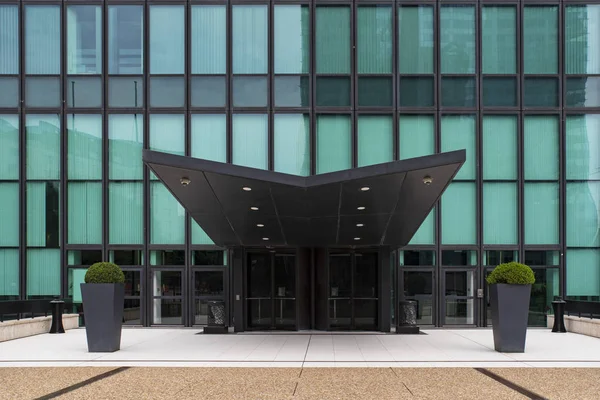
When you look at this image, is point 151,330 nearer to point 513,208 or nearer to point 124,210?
point 124,210

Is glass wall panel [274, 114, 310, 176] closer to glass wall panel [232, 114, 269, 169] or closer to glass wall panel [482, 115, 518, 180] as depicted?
glass wall panel [232, 114, 269, 169]

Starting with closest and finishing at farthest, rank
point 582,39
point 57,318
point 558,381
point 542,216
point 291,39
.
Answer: point 558,381, point 57,318, point 542,216, point 582,39, point 291,39

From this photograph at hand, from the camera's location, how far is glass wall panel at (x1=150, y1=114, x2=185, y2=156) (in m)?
23.0

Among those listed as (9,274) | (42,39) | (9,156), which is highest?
(42,39)

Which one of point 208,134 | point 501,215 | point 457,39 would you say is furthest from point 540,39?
point 208,134

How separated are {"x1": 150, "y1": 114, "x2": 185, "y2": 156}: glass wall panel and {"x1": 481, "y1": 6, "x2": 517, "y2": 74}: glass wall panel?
10.2 metres

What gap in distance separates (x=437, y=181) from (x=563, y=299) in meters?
10.5

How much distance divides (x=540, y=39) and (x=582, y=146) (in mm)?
3803

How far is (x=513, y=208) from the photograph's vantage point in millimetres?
22875

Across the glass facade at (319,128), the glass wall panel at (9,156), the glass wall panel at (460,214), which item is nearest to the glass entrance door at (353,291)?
the glass facade at (319,128)

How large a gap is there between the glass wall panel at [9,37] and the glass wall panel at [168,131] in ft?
16.7

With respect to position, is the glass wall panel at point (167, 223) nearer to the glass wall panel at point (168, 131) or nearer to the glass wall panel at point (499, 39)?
the glass wall panel at point (168, 131)

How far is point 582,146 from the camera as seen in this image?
22.8 m

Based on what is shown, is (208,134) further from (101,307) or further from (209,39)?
(101,307)
